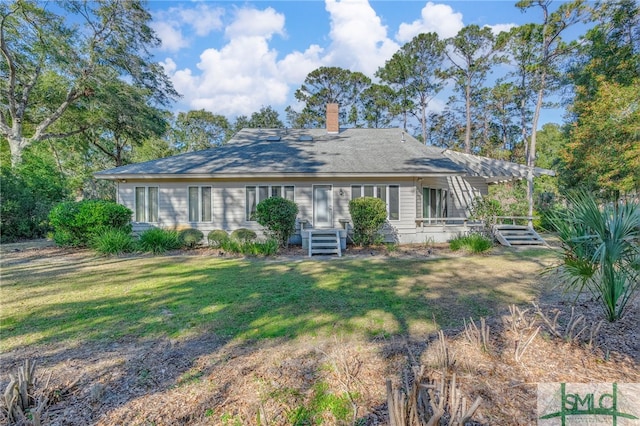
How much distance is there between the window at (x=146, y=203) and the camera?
11891 mm

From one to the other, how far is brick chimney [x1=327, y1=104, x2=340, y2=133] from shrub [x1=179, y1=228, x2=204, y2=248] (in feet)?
31.7

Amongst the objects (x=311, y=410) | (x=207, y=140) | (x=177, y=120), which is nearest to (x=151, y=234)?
(x=311, y=410)

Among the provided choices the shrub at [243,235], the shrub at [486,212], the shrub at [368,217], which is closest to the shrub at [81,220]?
the shrub at [243,235]

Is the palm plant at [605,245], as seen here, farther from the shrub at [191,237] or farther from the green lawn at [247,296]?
the shrub at [191,237]

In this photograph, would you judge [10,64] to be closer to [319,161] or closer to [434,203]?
[319,161]

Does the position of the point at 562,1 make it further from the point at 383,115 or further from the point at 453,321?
the point at 453,321

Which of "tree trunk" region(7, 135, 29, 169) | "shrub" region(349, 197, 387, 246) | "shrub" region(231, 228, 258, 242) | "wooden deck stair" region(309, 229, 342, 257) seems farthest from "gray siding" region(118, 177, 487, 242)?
"tree trunk" region(7, 135, 29, 169)

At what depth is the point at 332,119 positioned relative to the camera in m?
16.8

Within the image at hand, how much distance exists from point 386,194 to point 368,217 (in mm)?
1935

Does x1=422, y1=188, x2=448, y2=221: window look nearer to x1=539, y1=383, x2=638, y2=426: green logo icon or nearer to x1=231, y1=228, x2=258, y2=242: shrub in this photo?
x1=231, y1=228, x2=258, y2=242: shrub

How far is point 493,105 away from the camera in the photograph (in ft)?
92.9

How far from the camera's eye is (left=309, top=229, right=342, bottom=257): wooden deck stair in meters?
9.75

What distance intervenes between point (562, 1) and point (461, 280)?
915 inches

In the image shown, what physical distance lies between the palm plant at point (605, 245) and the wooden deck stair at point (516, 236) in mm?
7979
